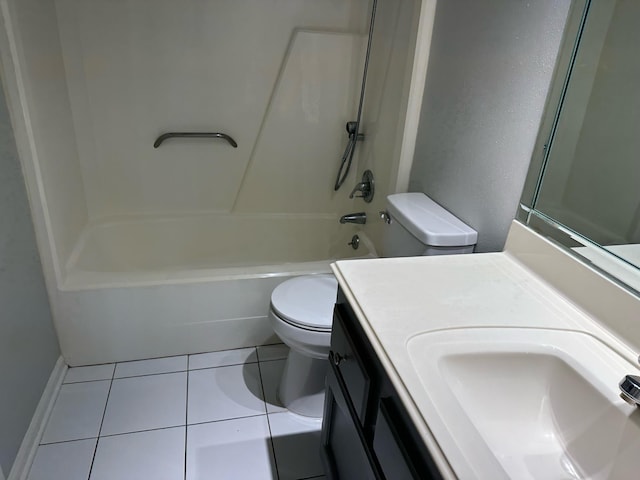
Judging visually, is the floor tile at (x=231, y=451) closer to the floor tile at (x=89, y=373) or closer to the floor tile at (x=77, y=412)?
the floor tile at (x=77, y=412)

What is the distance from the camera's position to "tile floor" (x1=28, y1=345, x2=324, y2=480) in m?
1.51

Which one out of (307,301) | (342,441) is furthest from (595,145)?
(307,301)

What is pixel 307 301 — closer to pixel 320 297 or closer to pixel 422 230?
pixel 320 297

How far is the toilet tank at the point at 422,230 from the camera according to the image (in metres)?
1.37

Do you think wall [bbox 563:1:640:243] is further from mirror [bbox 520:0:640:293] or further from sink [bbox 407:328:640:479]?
sink [bbox 407:328:640:479]

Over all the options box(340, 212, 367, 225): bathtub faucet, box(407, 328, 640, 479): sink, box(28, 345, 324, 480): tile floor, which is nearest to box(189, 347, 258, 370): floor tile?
box(28, 345, 324, 480): tile floor

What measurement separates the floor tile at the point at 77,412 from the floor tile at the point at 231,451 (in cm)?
38

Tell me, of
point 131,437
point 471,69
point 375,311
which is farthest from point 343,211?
point 375,311

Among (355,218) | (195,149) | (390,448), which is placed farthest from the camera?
(195,149)

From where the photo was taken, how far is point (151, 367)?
6.35ft

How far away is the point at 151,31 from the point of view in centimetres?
212

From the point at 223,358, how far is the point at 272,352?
0.22 meters

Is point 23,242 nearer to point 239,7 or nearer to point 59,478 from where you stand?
point 59,478

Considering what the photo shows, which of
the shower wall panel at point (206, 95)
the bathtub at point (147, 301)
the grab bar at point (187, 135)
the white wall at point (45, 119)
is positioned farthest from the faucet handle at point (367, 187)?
the white wall at point (45, 119)
